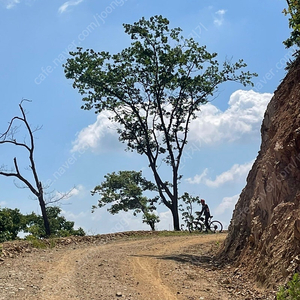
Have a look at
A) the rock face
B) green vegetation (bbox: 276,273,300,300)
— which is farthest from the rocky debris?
green vegetation (bbox: 276,273,300,300)

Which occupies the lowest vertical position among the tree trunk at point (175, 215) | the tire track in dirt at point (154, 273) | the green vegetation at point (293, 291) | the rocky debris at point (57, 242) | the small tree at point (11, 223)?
the green vegetation at point (293, 291)

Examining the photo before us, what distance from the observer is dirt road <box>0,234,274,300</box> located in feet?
27.8

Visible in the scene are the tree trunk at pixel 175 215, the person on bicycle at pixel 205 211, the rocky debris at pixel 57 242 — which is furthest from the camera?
the tree trunk at pixel 175 215

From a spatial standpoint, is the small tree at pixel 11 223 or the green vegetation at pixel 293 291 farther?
Answer: the small tree at pixel 11 223

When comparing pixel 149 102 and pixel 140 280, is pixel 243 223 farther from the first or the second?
pixel 149 102

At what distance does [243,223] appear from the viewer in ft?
39.9

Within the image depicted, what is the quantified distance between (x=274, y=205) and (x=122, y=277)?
13.2 feet

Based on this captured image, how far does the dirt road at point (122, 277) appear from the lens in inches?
333

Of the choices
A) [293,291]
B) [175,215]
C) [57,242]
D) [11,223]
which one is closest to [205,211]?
[175,215]

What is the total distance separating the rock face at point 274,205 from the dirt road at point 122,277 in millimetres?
606

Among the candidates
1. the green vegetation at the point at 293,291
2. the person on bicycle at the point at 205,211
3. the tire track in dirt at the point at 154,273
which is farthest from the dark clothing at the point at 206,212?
the green vegetation at the point at 293,291

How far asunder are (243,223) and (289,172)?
2.67m

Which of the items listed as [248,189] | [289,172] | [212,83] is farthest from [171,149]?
[289,172]

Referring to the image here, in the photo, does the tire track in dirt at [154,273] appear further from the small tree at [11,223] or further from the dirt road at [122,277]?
the small tree at [11,223]
